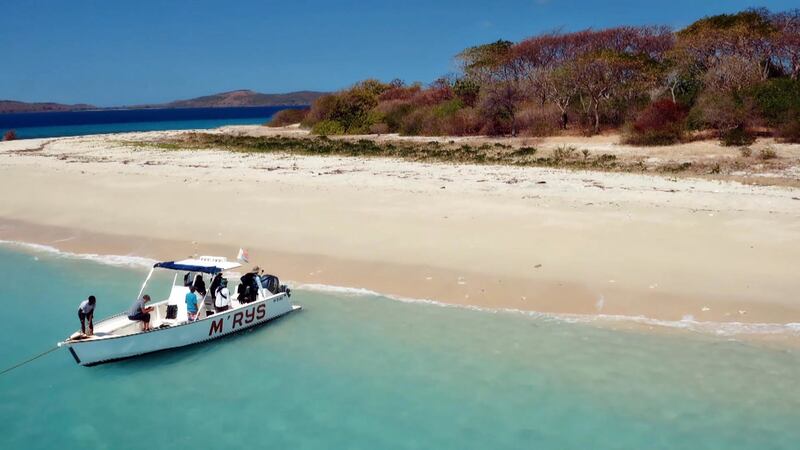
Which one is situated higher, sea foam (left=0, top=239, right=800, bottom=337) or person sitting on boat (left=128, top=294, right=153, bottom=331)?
person sitting on boat (left=128, top=294, right=153, bottom=331)

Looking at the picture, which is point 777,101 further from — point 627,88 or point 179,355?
point 179,355

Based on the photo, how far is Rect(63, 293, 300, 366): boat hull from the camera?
33.5 feet

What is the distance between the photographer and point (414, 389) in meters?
9.52

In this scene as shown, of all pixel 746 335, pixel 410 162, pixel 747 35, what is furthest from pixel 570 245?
pixel 747 35

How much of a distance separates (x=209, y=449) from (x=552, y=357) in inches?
202

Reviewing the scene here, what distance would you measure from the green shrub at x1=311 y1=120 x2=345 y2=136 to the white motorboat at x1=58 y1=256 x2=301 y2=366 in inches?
1358

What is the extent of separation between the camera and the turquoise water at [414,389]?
8.41m

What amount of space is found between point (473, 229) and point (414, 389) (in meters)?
7.37

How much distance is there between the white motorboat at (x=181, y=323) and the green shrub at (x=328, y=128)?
34.5 meters

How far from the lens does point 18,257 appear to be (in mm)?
16984

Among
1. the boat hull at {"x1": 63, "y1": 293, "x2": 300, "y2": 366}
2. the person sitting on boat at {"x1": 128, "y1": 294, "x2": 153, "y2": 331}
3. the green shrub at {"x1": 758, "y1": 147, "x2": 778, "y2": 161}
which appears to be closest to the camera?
the boat hull at {"x1": 63, "y1": 293, "x2": 300, "y2": 366}

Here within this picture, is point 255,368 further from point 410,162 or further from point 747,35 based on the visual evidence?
point 747,35

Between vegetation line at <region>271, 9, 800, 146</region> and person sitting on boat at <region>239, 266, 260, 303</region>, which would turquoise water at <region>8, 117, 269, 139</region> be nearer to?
vegetation line at <region>271, 9, 800, 146</region>

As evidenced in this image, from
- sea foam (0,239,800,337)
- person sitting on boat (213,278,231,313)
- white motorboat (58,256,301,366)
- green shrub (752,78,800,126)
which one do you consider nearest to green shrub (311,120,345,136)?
green shrub (752,78,800,126)
